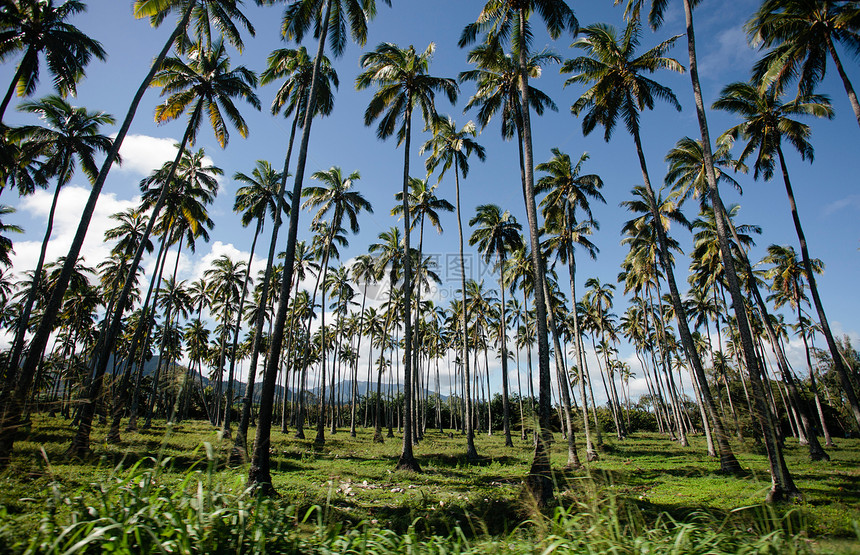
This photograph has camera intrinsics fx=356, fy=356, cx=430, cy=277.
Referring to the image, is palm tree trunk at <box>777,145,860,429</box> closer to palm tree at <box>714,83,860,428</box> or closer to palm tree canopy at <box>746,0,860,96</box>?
palm tree at <box>714,83,860,428</box>

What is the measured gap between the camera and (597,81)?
1683 cm

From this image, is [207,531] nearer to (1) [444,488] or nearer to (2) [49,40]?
(1) [444,488]

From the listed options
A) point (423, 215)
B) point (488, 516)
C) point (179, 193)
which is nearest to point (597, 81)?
point (423, 215)

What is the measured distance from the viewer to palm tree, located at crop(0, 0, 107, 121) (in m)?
13.9

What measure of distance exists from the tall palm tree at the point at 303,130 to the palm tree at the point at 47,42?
8.79 metres

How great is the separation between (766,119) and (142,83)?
83.9ft

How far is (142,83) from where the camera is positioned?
1189cm

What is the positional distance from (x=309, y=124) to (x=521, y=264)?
17436mm

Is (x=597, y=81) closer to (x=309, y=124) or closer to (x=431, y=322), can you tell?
(x=309, y=124)

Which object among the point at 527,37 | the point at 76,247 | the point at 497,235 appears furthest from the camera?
the point at 497,235

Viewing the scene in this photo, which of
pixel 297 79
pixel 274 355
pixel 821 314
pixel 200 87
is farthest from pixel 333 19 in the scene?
pixel 821 314

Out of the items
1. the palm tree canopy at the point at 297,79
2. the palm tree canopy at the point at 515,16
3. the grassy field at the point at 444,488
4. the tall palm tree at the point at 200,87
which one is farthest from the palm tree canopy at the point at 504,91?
the grassy field at the point at 444,488

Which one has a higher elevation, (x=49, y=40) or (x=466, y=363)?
(x=49, y=40)

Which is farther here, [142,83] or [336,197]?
[336,197]
